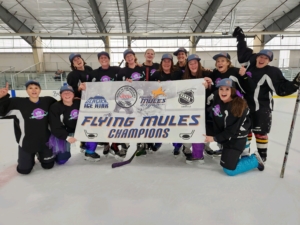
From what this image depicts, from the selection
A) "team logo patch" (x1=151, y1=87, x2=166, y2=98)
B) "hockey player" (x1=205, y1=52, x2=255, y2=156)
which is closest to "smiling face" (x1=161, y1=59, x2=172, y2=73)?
"team logo patch" (x1=151, y1=87, x2=166, y2=98)

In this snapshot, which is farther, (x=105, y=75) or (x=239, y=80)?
(x=105, y=75)

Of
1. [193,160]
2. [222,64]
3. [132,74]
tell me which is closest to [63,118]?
[132,74]

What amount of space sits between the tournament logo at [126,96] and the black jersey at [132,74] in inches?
8.7

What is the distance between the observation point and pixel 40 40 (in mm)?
16422

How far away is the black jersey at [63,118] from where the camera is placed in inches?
94.6

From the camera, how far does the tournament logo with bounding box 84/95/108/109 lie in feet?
8.66

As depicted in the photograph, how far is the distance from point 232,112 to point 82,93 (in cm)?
177

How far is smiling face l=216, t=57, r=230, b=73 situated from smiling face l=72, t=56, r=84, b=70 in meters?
1.72

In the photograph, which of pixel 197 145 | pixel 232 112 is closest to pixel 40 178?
pixel 197 145

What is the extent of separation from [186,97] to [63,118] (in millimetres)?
1456

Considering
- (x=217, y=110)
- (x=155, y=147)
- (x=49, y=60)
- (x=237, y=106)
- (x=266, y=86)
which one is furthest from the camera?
(x=49, y=60)

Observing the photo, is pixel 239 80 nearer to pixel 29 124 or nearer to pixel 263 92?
pixel 263 92

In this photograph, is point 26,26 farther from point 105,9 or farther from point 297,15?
point 297,15

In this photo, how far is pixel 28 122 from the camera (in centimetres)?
232
